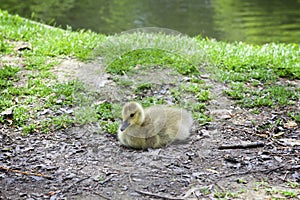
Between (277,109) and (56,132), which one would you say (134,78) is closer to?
(56,132)

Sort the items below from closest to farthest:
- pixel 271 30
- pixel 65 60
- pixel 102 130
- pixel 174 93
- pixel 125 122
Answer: pixel 125 122
pixel 102 130
pixel 174 93
pixel 65 60
pixel 271 30

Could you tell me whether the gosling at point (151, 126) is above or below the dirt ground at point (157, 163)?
above

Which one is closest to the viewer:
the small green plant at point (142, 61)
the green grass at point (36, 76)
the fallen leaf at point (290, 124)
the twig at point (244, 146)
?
the twig at point (244, 146)

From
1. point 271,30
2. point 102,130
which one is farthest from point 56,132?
point 271,30

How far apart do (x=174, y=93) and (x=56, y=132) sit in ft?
4.50

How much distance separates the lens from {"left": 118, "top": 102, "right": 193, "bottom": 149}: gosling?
4395mm

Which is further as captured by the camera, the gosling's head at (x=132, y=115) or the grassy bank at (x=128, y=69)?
the grassy bank at (x=128, y=69)

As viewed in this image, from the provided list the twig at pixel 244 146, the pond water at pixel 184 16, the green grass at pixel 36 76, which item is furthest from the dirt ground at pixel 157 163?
the pond water at pixel 184 16

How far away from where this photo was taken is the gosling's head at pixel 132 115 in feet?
14.3

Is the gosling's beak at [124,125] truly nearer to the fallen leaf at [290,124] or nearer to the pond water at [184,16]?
the fallen leaf at [290,124]

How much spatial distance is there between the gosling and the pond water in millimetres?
7904

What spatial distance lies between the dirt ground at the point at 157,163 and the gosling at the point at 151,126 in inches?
3.4

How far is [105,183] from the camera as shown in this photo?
4031 mm

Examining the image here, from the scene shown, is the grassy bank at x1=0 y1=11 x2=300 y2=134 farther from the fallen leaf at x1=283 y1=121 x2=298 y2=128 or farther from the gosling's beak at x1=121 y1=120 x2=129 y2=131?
the gosling's beak at x1=121 y1=120 x2=129 y2=131
